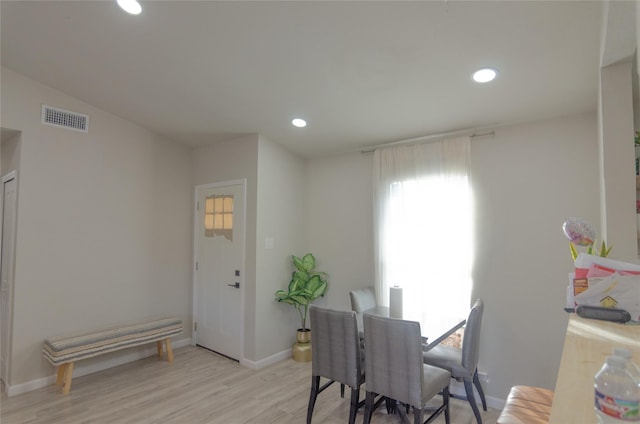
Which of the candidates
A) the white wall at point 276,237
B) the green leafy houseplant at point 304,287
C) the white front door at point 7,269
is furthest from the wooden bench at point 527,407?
the white front door at point 7,269

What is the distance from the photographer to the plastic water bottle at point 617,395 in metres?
0.70

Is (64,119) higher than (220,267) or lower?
higher

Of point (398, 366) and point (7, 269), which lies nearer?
point (398, 366)

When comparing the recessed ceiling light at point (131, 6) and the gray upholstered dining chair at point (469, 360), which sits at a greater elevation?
the recessed ceiling light at point (131, 6)

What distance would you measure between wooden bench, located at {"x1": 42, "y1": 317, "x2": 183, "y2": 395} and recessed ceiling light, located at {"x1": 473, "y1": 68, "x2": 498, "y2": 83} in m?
3.94

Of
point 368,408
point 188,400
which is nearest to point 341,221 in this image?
point 368,408

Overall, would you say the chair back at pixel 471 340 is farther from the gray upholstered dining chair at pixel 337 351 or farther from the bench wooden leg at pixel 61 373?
the bench wooden leg at pixel 61 373

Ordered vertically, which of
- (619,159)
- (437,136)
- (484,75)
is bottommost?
(619,159)

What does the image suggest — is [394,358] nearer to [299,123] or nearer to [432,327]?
[432,327]

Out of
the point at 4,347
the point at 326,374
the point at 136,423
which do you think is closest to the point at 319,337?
the point at 326,374

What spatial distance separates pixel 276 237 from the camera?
4137 mm

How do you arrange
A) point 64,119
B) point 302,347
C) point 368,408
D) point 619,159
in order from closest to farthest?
1. point 619,159
2. point 368,408
3. point 64,119
4. point 302,347

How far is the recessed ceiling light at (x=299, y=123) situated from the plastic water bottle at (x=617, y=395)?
10.2 ft

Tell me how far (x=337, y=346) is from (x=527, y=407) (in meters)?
1.27
